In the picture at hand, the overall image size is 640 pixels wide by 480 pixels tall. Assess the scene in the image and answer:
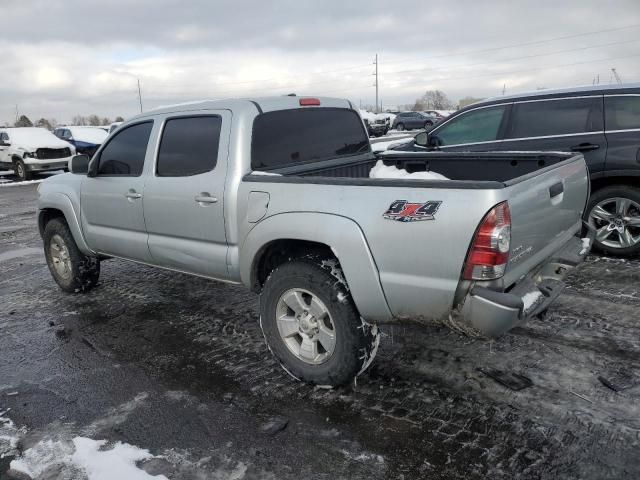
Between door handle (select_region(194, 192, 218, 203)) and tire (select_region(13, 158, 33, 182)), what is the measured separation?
1783 centimetres

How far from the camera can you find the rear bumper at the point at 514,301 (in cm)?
271

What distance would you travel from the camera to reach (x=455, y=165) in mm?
4531

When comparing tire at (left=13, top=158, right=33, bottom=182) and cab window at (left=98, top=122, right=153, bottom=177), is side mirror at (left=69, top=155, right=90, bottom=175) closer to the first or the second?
cab window at (left=98, top=122, right=153, bottom=177)

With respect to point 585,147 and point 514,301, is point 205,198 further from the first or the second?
point 585,147

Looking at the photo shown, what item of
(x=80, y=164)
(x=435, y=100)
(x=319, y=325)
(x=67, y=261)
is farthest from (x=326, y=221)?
(x=435, y=100)

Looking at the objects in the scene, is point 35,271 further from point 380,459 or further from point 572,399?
point 572,399

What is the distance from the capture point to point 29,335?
4703 mm

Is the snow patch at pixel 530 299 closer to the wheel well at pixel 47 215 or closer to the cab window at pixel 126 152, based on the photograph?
the cab window at pixel 126 152

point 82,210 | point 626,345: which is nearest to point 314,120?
point 82,210

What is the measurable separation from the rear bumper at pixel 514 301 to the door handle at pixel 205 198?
6.24 ft

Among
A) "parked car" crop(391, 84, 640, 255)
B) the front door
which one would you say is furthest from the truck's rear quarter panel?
"parked car" crop(391, 84, 640, 255)

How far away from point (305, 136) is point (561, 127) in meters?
3.27

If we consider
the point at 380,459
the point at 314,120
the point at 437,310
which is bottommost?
the point at 380,459

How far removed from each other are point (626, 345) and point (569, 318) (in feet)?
1.77
